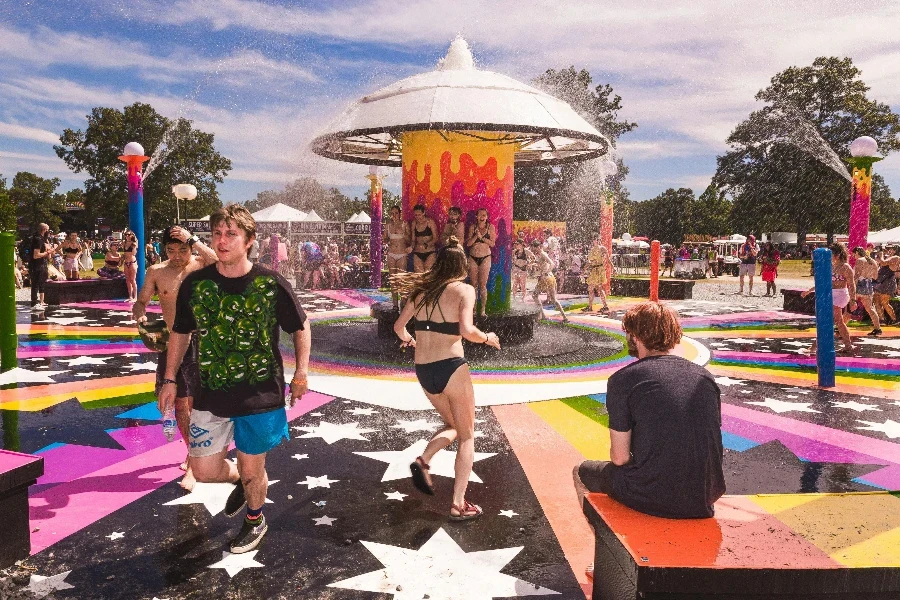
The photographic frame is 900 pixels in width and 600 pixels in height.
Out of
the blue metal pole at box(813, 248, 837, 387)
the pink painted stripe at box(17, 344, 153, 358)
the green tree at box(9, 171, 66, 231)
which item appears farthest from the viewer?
the green tree at box(9, 171, 66, 231)

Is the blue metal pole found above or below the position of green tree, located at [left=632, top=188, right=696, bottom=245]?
below

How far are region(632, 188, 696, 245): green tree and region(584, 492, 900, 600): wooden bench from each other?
316 feet

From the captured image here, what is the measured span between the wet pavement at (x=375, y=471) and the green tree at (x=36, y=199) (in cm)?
9932

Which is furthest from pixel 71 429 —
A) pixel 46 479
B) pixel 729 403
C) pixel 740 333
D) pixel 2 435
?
pixel 740 333

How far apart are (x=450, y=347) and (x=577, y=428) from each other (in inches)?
105

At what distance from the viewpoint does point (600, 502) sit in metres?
3.04

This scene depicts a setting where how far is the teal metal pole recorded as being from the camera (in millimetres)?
7684

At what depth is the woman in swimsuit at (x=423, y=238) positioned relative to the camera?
10148 mm

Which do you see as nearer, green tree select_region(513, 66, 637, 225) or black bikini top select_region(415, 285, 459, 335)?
black bikini top select_region(415, 285, 459, 335)

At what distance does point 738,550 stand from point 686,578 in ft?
1.07

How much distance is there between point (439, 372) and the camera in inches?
158

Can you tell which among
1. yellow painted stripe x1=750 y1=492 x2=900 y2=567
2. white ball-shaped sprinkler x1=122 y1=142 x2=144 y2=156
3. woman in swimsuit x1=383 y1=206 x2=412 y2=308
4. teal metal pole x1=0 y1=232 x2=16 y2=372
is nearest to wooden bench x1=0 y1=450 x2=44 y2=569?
yellow painted stripe x1=750 y1=492 x2=900 y2=567

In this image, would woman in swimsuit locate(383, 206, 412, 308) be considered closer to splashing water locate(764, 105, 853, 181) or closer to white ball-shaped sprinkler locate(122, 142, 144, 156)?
white ball-shaped sprinkler locate(122, 142, 144, 156)

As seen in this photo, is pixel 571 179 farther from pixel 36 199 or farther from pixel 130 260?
pixel 36 199
